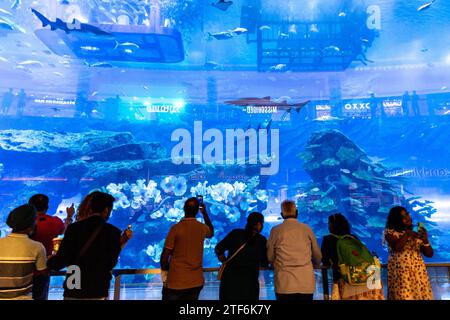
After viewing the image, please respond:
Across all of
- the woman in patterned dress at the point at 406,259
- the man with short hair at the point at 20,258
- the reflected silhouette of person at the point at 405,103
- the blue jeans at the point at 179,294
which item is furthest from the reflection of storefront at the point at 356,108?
the man with short hair at the point at 20,258

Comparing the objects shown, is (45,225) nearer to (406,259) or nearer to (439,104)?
(406,259)

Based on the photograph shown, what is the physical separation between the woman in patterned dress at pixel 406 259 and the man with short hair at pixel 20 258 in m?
2.70

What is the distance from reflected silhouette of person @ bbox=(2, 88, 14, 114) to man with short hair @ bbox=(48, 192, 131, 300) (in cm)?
2469

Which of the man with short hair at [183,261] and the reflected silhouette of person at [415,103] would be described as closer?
the man with short hair at [183,261]

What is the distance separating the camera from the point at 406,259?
99.5 inches

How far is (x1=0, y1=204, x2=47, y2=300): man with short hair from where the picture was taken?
197 cm

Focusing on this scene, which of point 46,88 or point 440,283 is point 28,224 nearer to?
point 440,283

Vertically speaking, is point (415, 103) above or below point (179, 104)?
above

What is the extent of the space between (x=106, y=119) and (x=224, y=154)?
9888 millimetres

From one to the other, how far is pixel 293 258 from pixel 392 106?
25388 millimetres

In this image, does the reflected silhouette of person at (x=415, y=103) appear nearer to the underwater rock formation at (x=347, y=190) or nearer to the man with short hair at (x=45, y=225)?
the underwater rock formation at (x=347, y=190)

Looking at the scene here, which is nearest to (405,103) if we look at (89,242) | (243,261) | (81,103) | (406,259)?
(81,103)

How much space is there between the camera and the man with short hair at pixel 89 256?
2.03 m

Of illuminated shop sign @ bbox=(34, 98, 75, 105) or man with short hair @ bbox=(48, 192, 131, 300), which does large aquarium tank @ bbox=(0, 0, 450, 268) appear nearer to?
illuminated shop sign @ bbox=(34, 98, 75, 105)
